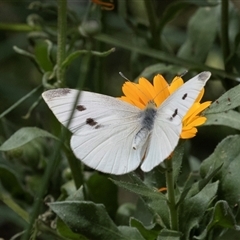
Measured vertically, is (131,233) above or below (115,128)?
below

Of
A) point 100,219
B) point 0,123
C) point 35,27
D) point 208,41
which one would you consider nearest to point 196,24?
point 208,41

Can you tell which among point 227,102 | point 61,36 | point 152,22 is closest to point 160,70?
point 152,22

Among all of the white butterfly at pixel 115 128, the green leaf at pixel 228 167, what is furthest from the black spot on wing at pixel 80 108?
the green leaf at pixel 228 167

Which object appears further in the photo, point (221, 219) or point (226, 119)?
point (226, 119)

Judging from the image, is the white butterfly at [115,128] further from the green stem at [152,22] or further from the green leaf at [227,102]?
the green stem at [152,22]

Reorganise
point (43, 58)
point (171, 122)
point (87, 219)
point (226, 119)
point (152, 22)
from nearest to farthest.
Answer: point (171, 122) < point (87, 219) < point (226, 119) < point (43, 58) < point (152, 22)

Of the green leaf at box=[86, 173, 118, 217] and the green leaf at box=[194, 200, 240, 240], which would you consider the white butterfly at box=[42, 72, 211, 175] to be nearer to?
the green leaf at box=[194, 200, 240, 240]

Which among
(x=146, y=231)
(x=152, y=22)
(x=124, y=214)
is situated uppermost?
(x=152, y=22)

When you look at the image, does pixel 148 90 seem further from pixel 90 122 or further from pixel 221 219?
pixel 221 219
